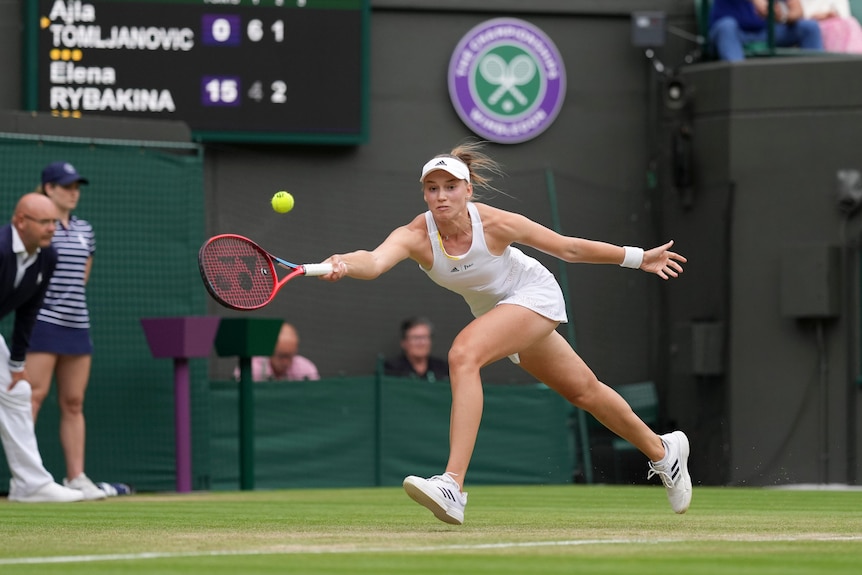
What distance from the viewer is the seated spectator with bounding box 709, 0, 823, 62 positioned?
14641mm

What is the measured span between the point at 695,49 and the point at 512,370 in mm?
3583

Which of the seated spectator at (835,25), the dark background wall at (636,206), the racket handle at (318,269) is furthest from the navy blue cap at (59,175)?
the seated spectator at (835,25)

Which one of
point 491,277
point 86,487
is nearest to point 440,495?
point 491,277

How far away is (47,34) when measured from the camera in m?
13.4

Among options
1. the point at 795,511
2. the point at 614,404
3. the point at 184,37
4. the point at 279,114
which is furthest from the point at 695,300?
the point at 614,404

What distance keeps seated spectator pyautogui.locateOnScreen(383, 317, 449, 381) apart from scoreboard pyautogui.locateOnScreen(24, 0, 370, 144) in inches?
71.9

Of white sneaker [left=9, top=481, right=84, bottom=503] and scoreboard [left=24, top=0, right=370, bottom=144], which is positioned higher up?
scoreboard [left=24, top=0, right=370, bottom=144]

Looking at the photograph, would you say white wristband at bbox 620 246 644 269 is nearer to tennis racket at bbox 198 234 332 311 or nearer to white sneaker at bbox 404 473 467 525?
white sneaker at bbox 404 473 467 525

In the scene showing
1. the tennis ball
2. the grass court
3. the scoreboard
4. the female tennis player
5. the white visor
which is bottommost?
the grass court

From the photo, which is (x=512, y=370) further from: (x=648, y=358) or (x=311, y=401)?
(x=311, y=401)

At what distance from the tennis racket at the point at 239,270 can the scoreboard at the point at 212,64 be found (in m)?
6.58

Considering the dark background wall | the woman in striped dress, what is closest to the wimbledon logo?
the dark background wall

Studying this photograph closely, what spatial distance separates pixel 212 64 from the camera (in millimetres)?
13688

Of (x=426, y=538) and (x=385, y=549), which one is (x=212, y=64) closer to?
(x=426, y=538)
